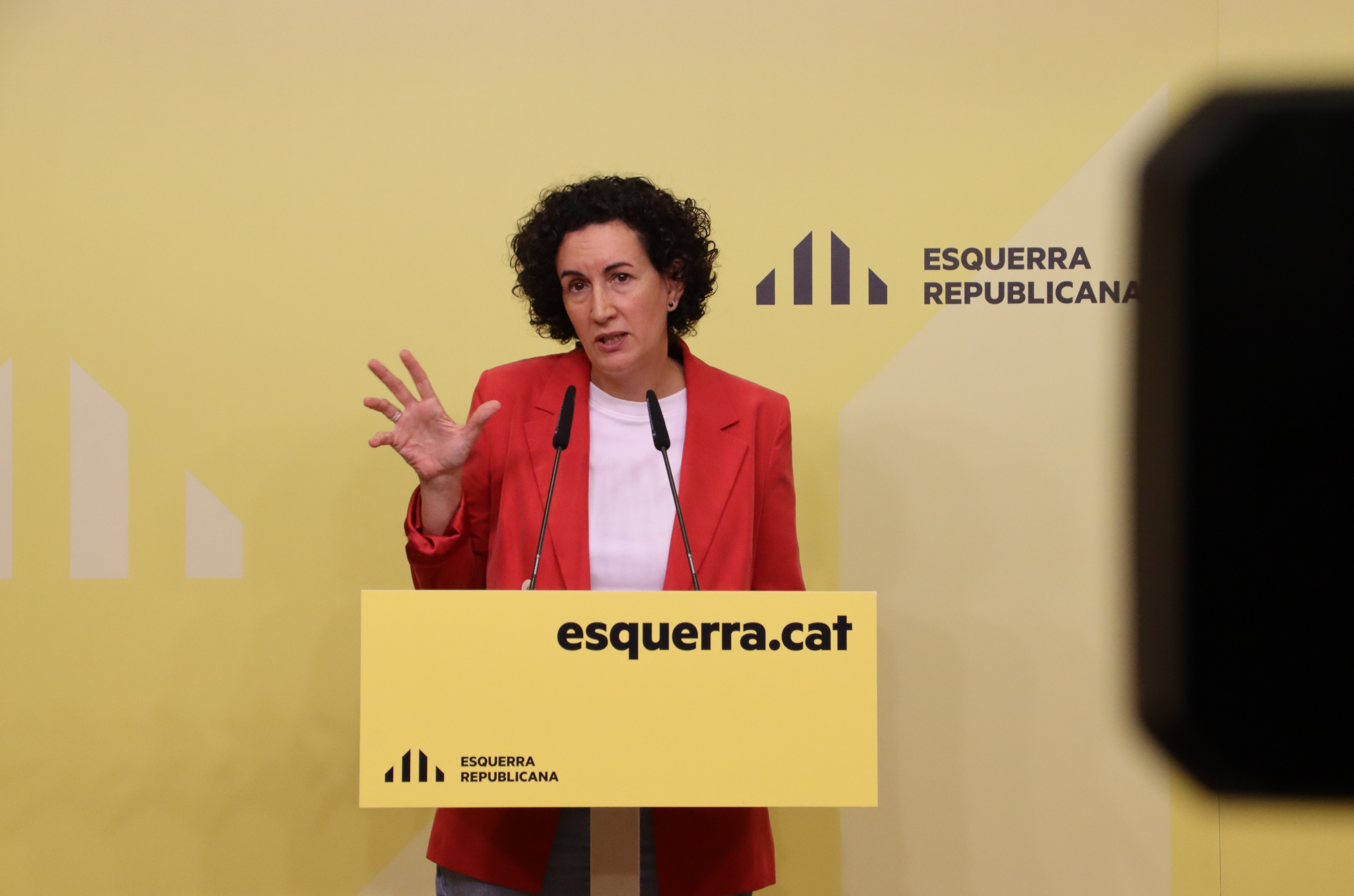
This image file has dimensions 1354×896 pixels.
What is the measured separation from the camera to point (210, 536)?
86.3 inches

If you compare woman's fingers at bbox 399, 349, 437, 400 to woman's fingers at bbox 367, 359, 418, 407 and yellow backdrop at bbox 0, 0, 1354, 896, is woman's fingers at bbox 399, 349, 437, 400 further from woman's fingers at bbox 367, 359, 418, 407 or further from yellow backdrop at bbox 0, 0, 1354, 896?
yellow backdrop at bbox 0, 0, 1354, 896

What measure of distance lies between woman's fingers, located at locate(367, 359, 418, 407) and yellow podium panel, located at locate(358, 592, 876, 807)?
0.45 metres

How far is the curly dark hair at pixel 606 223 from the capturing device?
5.60 feet

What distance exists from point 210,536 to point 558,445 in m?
1.20

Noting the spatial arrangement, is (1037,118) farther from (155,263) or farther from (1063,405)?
(155,263)

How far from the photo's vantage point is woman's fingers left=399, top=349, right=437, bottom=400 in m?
1.42

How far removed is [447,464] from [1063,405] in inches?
56.6

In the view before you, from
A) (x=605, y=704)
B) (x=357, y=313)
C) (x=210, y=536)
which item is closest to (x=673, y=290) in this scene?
(x=357, y=313)

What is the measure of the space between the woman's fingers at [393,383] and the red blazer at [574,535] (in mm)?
126

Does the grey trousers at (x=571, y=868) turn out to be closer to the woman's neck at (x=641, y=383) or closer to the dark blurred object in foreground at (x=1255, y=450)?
the woman's neck at (x=641, y=383)

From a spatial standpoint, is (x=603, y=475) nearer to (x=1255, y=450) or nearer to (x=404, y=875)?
(x=404, y=875)

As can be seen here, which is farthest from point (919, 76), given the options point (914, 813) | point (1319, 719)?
point (1319, 719)

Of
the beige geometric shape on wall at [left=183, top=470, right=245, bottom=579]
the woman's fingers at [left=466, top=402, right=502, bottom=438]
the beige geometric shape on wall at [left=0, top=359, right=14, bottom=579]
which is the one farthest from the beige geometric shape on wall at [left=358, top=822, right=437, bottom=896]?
the woman's fingers at [left=466, top=402, right=502, bottom=438]

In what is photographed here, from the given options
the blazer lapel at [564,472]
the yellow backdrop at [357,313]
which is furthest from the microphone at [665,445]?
the yellow backdrop at [357,313]
